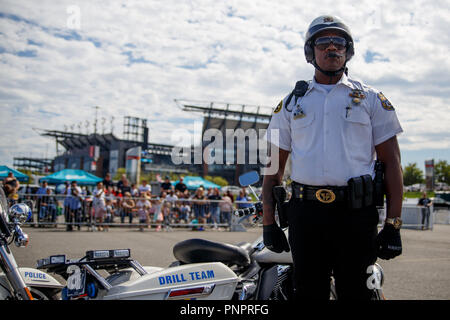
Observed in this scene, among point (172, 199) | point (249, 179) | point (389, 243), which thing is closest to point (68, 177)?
point (172, 199)

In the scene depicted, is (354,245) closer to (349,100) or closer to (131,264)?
(349,100)

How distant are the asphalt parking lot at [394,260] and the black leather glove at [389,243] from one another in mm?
3002

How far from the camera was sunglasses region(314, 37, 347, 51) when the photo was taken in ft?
8.14

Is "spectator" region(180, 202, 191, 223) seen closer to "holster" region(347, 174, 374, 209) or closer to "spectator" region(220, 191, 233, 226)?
"spectator" region(220, 191, 233, 226)

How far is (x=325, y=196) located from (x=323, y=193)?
0.02 m

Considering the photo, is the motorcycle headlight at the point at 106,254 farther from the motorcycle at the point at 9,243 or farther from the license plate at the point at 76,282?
the motorcycle at the point at 9,243

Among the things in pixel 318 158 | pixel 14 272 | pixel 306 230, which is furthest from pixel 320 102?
pixel 14 272

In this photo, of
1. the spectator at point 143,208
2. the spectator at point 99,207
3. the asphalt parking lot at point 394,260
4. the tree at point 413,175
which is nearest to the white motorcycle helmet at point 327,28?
the asphalt parking lot at point 394,260

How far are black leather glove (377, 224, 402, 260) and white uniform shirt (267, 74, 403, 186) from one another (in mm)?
336

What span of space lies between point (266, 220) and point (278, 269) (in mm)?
892

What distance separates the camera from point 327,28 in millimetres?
2486

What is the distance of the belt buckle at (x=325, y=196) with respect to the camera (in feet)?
7.54

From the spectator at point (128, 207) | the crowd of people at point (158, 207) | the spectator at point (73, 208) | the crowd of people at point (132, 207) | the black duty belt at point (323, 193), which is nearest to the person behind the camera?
the black duty belt at point (323, 193)

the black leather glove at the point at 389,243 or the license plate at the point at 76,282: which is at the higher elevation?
the black leather glove at the point at 389,243
